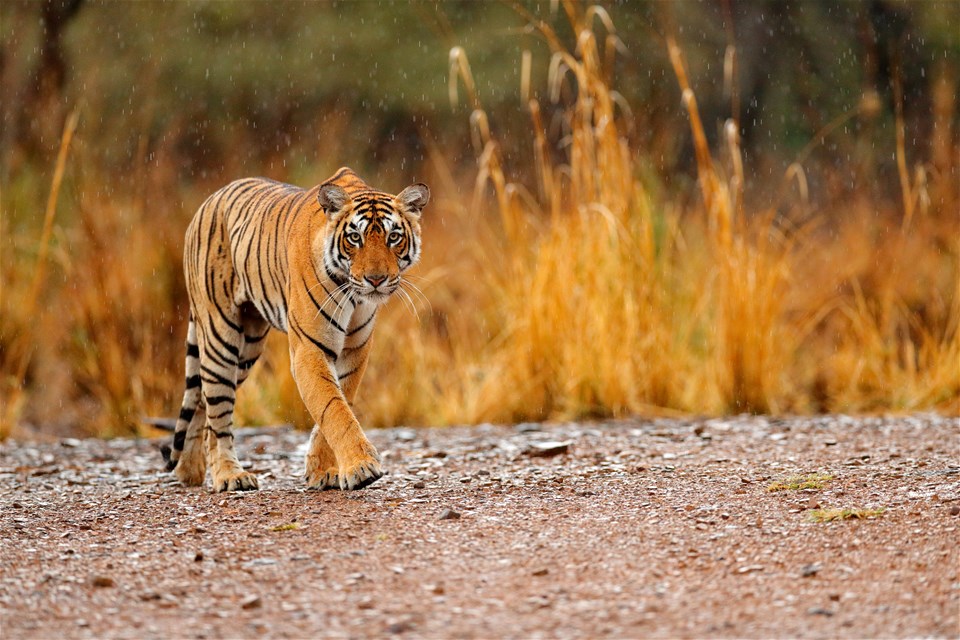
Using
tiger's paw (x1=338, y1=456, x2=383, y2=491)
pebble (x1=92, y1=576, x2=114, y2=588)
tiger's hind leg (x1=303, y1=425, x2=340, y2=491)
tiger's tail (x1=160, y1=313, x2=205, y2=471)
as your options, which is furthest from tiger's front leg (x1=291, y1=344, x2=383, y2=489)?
pebble (x1=92, y1=576, x2=114, y2=588)

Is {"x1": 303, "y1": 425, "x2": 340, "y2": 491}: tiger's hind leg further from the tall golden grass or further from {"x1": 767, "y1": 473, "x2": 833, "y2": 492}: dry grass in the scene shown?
the tall golden grass

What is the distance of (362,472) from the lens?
524 centimetres

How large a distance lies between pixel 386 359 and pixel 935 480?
461 centimetres

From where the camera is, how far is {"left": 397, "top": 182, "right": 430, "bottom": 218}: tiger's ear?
5.55 meters

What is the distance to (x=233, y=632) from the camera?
363 centimetres

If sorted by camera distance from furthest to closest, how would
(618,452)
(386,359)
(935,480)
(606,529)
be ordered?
(386,359)
(618,452)
(935,480)
(606,529)

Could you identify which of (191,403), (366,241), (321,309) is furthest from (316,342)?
(191,403)

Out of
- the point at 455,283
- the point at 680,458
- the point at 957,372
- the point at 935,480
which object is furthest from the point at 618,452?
the point at 455,283

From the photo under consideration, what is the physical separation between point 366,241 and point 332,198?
24 cm

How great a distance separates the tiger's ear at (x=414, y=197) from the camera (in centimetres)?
555

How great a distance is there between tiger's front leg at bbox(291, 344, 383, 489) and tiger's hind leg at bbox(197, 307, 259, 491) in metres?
0.52

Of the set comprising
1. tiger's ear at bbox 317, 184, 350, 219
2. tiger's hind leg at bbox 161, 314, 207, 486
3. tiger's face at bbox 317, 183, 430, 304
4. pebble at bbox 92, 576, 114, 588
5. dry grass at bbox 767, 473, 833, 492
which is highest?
tiger's ear at bbox 317, 184, 350, 219

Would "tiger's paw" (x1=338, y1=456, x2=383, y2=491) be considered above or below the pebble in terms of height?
above

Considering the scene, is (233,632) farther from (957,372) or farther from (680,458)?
(957,372)
